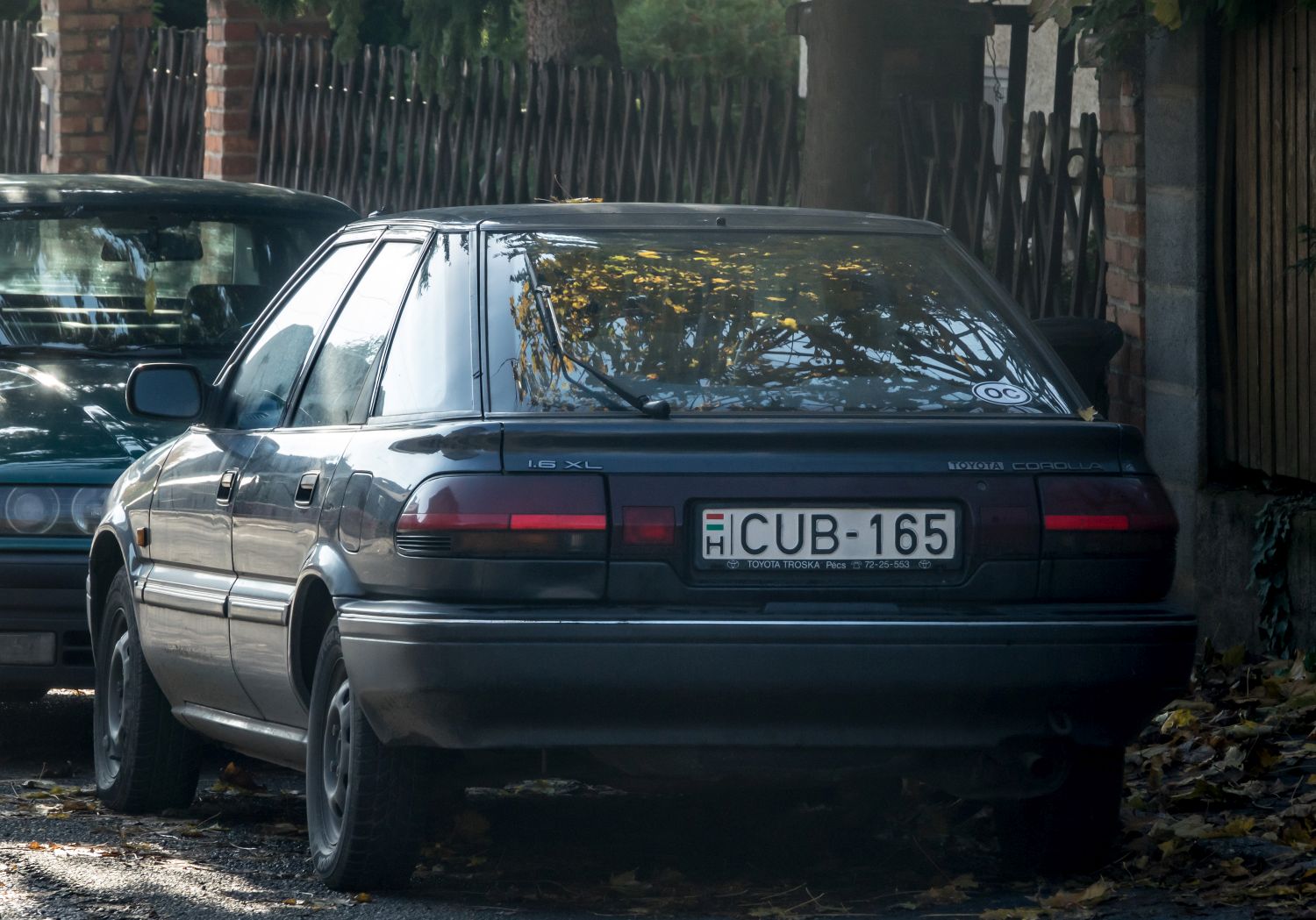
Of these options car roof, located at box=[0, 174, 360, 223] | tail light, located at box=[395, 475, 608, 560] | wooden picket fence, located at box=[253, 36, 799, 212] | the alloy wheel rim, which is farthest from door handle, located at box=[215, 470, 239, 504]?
wooden picket fence, located at box=[253, 36, 799, 212]

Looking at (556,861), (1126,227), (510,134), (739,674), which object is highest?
(510,134)

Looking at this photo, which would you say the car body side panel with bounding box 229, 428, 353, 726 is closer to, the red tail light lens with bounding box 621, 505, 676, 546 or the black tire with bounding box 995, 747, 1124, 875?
the red tail light lens with bounding box 621, 505, 676, 546

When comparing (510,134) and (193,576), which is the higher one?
(510,134)

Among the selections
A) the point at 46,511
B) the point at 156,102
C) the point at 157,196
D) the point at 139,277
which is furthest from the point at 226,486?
the point at 156,102

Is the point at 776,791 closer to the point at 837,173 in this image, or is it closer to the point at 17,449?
the point at 17,449

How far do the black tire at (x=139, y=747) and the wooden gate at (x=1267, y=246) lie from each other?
12.5 feet

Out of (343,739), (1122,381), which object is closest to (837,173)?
(1122,381)

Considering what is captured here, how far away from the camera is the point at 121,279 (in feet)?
29.7

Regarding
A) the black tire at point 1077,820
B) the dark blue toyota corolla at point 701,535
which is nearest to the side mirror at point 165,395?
the dark blue toyota corolla at point 701,535

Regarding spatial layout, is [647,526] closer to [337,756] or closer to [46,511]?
[337,756]

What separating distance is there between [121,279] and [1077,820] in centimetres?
472

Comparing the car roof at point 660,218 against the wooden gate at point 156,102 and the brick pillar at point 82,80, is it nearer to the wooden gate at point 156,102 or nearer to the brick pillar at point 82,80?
the wooden gate at point 156,102

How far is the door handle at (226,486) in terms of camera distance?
20.2 ft

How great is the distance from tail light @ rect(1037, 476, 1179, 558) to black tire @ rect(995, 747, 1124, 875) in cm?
58
